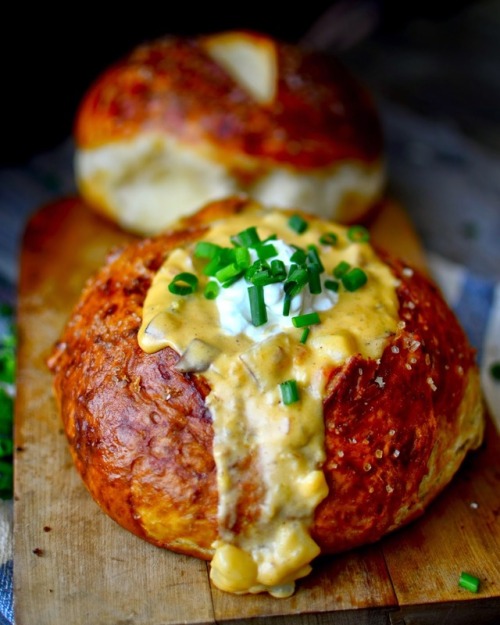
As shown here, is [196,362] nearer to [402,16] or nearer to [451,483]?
[451,483]

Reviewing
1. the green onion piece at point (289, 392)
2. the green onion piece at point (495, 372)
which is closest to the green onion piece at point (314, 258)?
the green onion piece at point (289, 392)

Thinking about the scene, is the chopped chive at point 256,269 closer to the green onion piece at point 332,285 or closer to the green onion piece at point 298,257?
the green onion piece at point 298,257

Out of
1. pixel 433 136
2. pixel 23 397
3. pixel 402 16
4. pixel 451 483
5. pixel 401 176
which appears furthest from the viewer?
pixel 402 16

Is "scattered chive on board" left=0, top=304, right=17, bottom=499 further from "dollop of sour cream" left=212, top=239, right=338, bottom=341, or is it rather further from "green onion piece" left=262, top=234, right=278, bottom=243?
"green onion piece" left=262, top=234, right=278, bottom=243

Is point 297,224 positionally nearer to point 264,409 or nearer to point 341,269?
point 341,269

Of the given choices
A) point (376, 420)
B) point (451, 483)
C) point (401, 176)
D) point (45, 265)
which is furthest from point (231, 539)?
point (401, 176)

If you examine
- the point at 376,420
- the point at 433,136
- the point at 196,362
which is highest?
the point at 196,362
